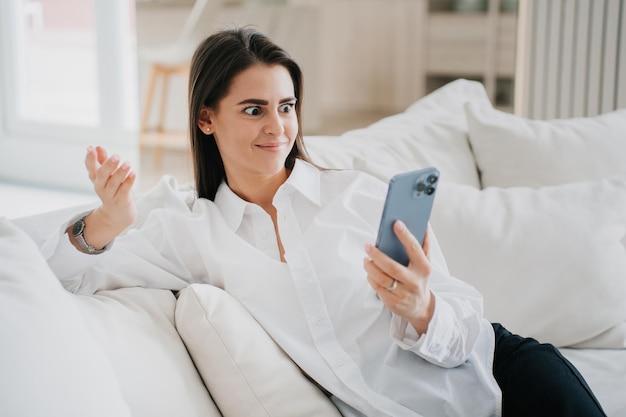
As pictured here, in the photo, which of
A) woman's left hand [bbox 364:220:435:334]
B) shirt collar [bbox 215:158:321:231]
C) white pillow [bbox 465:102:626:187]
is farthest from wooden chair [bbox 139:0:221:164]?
woman's left hand [bbox 364:220:435:334]

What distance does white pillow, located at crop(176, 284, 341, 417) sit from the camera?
1.32 metres

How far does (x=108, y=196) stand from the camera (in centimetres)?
132

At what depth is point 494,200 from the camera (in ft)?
6.25

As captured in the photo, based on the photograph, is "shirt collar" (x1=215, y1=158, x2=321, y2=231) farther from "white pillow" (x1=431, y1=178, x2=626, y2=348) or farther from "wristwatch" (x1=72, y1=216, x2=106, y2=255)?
"white pillow" (x1=431, y1=178, x2=626, y2=348)

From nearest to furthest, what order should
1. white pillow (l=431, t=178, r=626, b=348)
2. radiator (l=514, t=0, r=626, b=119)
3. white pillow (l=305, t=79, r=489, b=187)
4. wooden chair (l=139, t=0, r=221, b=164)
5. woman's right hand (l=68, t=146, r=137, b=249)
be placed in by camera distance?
woman's right hand (l=68, t=146, r=137, b=249) < white pillow (l=431, t=178, r=626, b=348) < white pillow (l=305, t=79, r=489, b=187) < radiator (l=514, t=0, r=626, b=119) < wooden chair (l=139, t=0, r=221, b=164)

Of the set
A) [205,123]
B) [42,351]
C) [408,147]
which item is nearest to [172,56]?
[408,147]

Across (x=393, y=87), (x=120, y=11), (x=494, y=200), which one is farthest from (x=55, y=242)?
(x=393, y=87)

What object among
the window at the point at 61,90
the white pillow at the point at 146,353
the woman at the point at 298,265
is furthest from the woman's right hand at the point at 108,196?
the window at the point at 61,90

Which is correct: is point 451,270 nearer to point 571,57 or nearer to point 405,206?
point 405,206

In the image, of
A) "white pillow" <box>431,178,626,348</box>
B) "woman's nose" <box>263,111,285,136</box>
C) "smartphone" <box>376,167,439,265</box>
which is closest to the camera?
"smartphone" <box>376,167,439,265</box>

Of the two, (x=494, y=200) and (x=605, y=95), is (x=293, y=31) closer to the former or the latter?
(x=605, y=95)

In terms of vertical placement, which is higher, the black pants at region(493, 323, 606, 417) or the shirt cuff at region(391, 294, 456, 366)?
the shirt cuff at region(391, 294, 456, 366)

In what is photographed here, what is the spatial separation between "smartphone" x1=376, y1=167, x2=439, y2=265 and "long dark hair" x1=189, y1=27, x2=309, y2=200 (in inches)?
19.0

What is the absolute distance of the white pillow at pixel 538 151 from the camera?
212 cm
